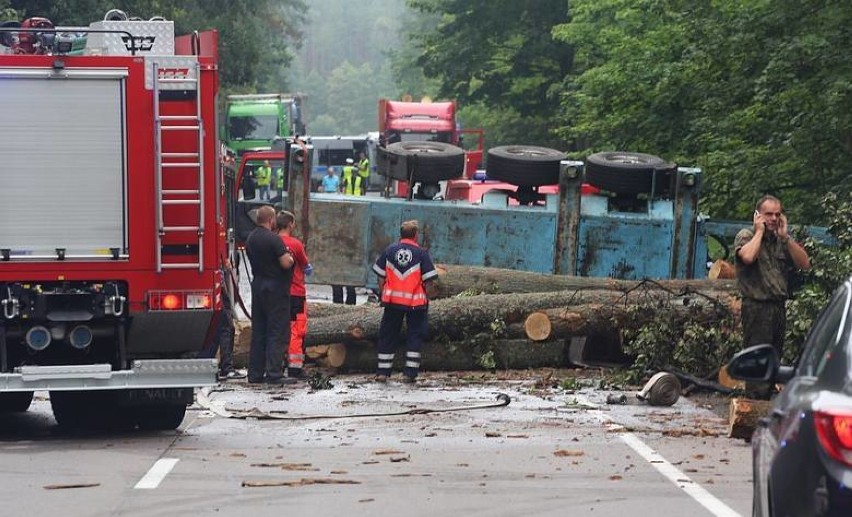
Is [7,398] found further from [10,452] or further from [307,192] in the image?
[307,192]

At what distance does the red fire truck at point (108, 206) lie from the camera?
1173 cm

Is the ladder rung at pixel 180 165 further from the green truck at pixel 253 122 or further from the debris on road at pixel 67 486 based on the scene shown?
the green truck at pixel 253 122

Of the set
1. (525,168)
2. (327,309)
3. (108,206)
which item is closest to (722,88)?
(525,168)

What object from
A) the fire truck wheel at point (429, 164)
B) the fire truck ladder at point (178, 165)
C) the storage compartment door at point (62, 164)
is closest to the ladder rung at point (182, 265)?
the fire truck ladder at point (178, 165)

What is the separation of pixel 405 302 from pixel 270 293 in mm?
1357

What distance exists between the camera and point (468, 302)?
676 inches

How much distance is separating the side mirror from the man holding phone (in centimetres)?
638

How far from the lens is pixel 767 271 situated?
12.9 m

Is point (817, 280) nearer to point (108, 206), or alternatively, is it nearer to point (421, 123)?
point (108, 206)

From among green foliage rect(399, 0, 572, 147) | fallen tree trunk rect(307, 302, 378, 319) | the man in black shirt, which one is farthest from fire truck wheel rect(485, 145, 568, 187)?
green foliage rect(399, 0, 572, 147)

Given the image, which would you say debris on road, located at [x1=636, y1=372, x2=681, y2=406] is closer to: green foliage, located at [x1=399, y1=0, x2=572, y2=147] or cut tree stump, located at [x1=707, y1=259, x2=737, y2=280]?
cut tree stump, located at [x1=707, y1=259, x2=737, y2=280]

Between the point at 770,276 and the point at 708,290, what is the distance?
421cm

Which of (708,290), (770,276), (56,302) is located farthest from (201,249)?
(708,290)

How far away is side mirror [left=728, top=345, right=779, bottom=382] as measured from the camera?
6367 mm
